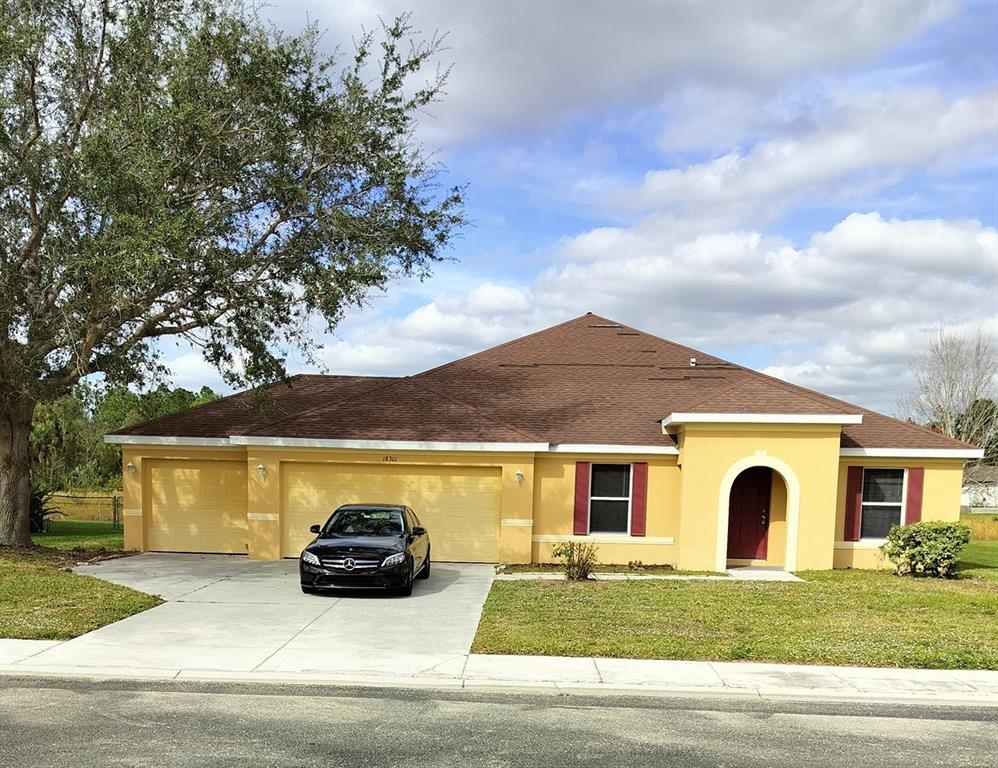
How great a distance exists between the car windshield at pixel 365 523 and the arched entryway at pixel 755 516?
822 centimetres

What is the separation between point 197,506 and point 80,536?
7121 millimetres

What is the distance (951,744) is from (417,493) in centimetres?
1264

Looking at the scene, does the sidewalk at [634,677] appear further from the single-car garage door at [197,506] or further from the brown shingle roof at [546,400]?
the single-car garage door at [197,506]

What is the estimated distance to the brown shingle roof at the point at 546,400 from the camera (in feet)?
56.4

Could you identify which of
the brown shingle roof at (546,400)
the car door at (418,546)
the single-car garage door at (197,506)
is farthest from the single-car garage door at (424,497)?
the car door at (418,546)

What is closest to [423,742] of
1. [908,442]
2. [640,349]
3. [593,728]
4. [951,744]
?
[593,728]

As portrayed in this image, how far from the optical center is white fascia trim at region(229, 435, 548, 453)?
16.8 meters

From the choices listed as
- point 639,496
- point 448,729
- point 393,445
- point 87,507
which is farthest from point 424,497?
point 87,507

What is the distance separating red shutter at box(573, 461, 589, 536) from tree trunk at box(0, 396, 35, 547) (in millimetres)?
12127

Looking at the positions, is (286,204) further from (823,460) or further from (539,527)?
(823,460)

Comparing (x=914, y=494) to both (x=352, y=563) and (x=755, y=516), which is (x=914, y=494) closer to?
(x=755, y=516)

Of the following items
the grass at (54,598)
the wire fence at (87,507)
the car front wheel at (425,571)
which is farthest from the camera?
the wire fence at (87,507)

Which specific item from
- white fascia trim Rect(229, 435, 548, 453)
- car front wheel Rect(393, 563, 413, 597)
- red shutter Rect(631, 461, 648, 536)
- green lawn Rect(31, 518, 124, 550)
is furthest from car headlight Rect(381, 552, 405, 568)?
green lawn Rect(31, 518, 124, 550)

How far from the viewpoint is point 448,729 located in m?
6.34
